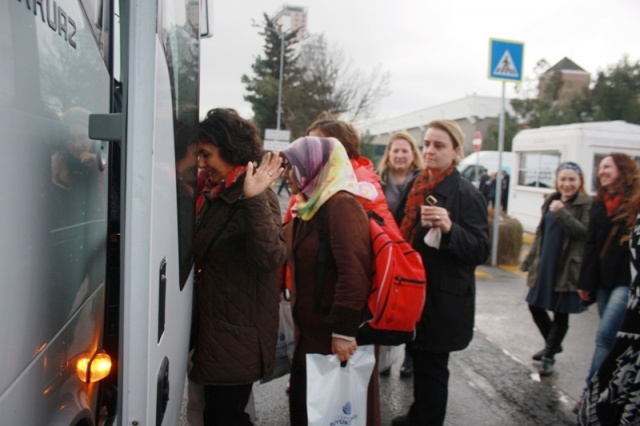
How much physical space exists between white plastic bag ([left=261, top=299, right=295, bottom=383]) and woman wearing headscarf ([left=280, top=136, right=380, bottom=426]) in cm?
21

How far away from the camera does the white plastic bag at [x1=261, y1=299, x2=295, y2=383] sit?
290cm

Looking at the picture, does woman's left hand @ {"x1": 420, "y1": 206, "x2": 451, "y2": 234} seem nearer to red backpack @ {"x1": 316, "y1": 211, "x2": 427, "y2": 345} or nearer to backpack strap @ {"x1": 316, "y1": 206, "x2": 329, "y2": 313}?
red backpack @ {"x1": 316, "y1": 211, "x2": 427, "y2": 345}

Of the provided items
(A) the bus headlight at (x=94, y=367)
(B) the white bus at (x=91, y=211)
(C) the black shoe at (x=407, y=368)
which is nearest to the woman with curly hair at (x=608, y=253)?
(C) the black shoe at (x=407, y=368)

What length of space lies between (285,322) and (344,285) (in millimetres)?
747

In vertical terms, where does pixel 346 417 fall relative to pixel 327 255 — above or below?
below

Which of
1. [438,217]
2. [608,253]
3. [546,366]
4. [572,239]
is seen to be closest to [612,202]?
[608,253]

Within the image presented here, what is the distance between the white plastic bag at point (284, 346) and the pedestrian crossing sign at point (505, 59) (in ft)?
21.6

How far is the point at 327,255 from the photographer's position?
250cm

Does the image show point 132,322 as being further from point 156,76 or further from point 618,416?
point 618,416

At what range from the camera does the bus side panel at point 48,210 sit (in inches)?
44.5

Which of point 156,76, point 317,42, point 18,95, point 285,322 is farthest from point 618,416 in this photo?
point 317,42

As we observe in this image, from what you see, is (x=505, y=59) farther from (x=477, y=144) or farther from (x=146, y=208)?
(x=477, y=144)

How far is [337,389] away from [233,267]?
2.45 ft

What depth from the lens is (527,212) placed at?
555 inches
